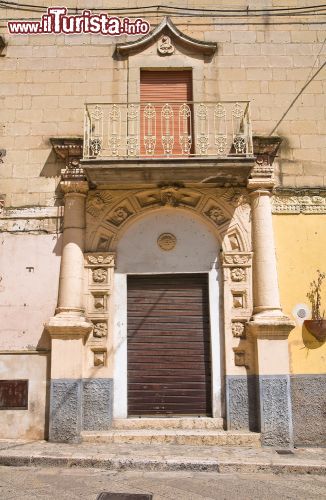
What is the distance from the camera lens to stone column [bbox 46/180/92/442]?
841cm

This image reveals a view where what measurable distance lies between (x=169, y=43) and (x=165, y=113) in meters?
1.69

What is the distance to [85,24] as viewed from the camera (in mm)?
10430

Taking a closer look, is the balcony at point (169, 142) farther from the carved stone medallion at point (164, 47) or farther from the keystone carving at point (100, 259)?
the keystone carving at point (100, 259)

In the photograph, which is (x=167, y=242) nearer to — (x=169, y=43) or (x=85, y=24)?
(x=169, y=43)

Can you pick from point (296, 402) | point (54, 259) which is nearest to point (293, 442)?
point (296, 402)

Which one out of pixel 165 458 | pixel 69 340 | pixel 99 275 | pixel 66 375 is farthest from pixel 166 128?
pixel 165 458

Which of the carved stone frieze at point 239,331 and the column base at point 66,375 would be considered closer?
the column base at point 66,375

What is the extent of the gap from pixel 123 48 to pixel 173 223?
3.94 meters

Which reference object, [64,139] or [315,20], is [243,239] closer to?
[64,139]

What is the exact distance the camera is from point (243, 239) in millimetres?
9367

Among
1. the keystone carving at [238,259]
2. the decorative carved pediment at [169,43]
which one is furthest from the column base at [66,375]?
the decorative carved pediment at [169,43]

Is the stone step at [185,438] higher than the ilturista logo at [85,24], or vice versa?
the ilturista logo at [85,24]

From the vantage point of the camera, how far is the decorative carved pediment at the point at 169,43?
10.2 metres

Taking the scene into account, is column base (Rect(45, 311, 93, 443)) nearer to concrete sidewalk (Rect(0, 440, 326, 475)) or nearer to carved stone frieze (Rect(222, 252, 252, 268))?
concrete sidewalk (Rect(0, 440, 326, 475))
